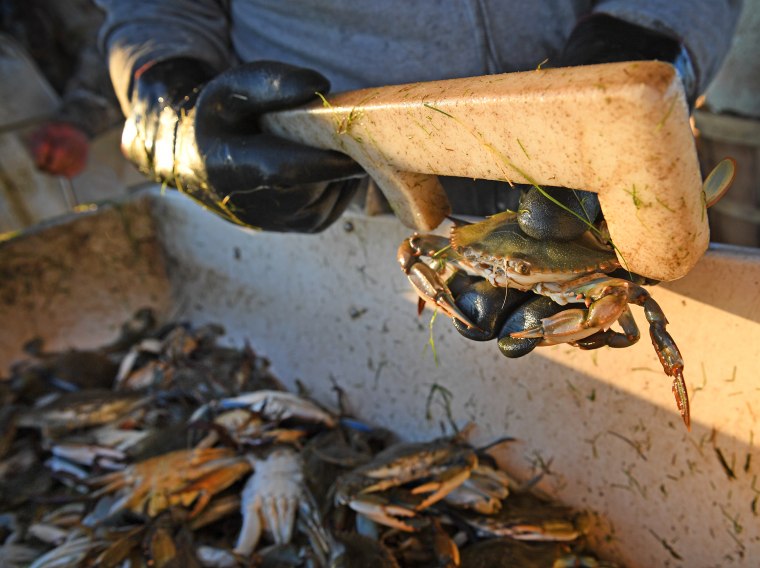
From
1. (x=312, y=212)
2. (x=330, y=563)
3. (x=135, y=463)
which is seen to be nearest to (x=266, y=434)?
(x=135, y=463)

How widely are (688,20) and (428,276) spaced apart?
1018mm

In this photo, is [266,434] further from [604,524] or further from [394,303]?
[604,524]

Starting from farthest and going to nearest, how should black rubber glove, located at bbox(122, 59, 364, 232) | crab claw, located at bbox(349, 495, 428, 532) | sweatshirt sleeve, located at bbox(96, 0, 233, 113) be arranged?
sweatshirt sleeve, located at bbox(96, 0, 233, 113) < crab claw, located at bbox(349, 495, 428, 532) < black rubber glove, located at bbox(122, 59, 364, 232)

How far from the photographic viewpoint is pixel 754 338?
1.12 metres

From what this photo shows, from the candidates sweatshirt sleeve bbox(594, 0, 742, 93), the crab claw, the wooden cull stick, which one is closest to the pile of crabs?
the crab claw

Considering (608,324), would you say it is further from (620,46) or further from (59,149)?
(59,149)

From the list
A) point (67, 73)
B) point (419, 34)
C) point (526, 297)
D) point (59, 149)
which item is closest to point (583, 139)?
point (526, 297)

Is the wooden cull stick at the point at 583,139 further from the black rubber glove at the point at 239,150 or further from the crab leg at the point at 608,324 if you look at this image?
the black rubber glove at the point at 239,150

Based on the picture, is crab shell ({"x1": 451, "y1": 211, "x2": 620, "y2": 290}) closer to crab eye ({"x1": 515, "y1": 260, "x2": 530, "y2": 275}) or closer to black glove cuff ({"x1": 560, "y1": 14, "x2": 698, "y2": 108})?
crab eye ({"x1": 515, "y1": 260, "x2": 530, "y2": 275})

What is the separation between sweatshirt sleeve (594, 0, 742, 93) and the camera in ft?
4.86

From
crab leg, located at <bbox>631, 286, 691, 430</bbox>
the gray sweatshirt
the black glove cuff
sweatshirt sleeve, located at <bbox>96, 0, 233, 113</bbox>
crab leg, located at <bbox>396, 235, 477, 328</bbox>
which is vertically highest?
sweatshirt sleeve, located at <bbox>96, 0, 233, 113</bbox>

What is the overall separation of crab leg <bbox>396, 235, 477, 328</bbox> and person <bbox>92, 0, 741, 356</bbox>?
0.08 feet

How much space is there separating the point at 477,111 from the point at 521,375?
0.94 m

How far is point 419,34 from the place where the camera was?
1604 millimetres
